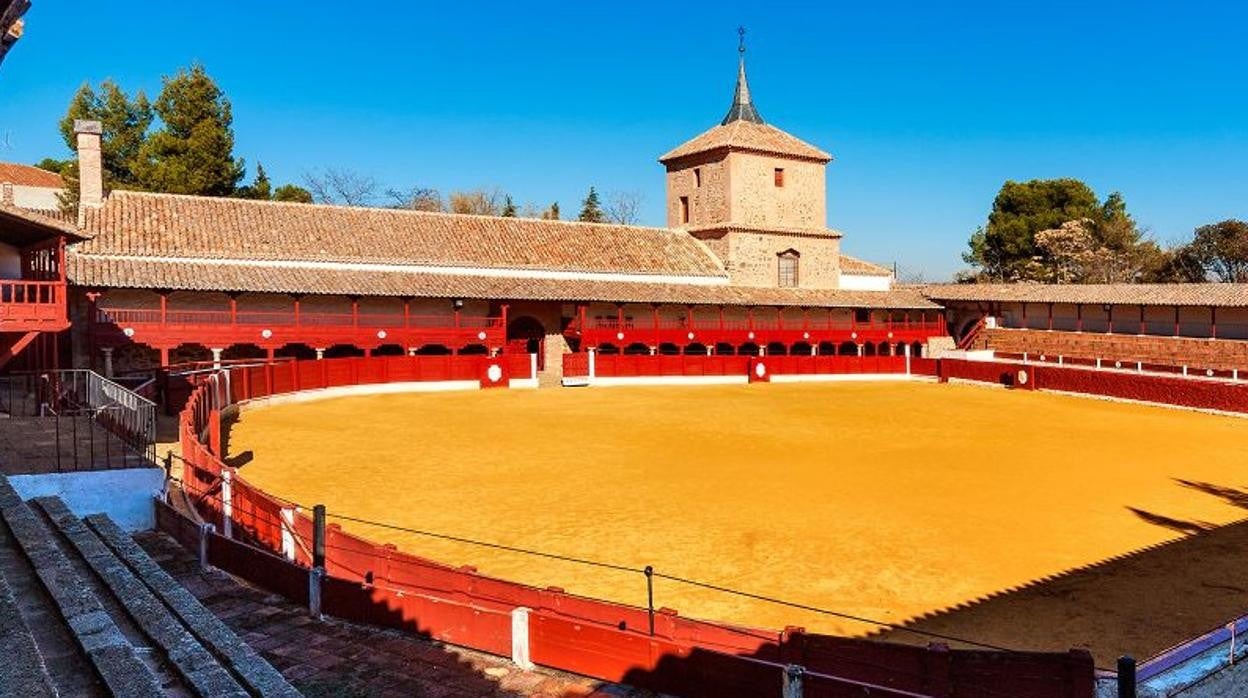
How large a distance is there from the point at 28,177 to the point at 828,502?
2656 inches

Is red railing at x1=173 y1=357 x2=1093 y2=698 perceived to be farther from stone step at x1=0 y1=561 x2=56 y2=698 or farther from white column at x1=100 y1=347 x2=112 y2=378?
white column at x1=100 y1=347 x2=112 y2=378

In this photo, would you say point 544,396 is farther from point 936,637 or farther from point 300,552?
point 936,637

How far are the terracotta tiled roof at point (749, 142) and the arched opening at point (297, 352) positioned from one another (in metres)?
22.8

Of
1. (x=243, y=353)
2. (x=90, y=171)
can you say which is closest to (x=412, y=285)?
(x=243, y=353)

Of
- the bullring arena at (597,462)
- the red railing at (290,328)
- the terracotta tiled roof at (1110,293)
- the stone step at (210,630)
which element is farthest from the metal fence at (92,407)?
the terracotta tiled roof at (1110,293)

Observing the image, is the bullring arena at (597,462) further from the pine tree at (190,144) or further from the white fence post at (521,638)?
the pine tree at (190,144)

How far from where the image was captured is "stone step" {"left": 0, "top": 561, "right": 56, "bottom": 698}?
4074 millimetres

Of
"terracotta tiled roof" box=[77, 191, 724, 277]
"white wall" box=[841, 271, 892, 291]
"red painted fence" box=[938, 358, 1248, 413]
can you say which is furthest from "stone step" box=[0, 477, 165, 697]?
"white wall" box=[841, 271, 892, 291]

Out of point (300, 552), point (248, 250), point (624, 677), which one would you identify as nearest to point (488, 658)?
point (624, 677)

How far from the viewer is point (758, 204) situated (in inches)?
1724

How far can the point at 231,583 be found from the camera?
897 centimetres

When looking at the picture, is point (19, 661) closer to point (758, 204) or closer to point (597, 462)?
point (597, 462)

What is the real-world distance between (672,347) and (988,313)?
17609 mm

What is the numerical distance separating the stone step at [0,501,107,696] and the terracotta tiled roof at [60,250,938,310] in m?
22.2
